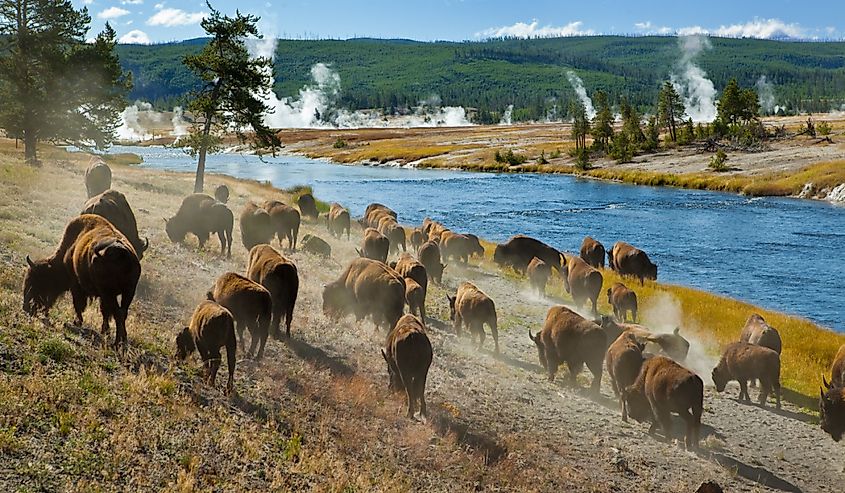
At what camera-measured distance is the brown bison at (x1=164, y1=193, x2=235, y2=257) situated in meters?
18.8

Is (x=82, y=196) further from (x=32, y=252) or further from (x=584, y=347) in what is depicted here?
(x=584, y=347)

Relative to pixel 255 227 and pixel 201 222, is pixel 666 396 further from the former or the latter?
pixel 255 227

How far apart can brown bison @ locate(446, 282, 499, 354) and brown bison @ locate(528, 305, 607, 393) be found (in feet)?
4.91

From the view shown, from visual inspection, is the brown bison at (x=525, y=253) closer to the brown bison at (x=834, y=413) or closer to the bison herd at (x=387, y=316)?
the bison herd at (x=387, y=316)

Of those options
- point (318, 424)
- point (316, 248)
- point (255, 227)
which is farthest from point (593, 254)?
point (318, 424)

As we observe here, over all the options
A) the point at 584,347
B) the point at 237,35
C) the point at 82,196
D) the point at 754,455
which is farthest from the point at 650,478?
the point at 237,35

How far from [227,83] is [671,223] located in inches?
1032

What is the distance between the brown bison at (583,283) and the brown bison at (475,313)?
5.64 m

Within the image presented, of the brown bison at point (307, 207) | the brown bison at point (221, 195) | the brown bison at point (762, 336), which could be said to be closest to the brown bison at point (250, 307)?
the brown bison at point (762, 336)

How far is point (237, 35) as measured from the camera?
33.3 meters

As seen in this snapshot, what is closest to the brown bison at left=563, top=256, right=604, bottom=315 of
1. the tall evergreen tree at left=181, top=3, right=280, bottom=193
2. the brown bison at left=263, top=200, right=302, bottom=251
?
the brown bison at left=263, top=200, right=302, bottom=251

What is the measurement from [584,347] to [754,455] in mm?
3230

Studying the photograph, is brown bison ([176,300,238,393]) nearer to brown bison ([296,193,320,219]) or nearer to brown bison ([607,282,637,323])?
brown bison ([607,282,637,323])

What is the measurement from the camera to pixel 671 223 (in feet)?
134
